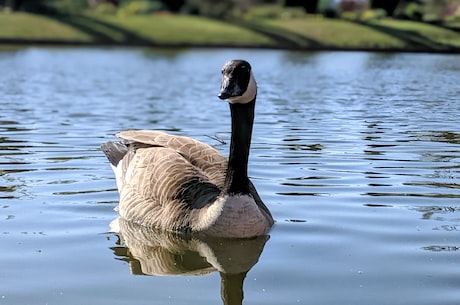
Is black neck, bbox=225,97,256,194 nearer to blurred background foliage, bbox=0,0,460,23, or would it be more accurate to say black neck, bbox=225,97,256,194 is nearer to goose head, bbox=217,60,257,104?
goose head, bbox=217,60,257,104

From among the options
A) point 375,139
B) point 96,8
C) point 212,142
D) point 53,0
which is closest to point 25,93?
point 212,142

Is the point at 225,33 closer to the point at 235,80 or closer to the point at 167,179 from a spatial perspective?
the point at 167,179

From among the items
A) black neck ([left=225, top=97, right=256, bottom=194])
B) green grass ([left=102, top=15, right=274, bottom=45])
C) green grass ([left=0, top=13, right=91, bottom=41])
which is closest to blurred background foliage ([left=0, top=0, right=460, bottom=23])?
green grass ([left=102, top=15, right=274, bottom=45])

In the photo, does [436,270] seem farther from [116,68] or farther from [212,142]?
[116,68]

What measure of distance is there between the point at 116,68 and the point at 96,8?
1694 inches

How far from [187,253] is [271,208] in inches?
74.4

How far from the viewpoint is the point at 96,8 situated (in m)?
77.7

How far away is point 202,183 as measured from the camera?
827cm

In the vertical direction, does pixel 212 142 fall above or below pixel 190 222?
below

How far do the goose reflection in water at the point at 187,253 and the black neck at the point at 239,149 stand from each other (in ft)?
1.71

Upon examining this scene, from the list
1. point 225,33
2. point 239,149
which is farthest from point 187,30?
point 239,149

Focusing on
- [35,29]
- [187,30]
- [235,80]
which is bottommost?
[35,29]

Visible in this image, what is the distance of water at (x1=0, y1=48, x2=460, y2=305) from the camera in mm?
6641

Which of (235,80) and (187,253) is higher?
(235,80)
